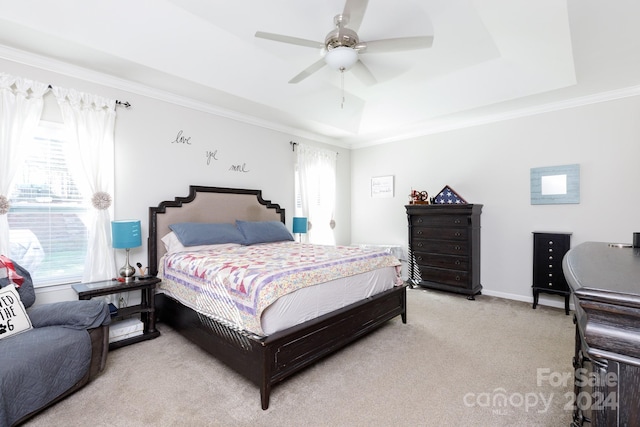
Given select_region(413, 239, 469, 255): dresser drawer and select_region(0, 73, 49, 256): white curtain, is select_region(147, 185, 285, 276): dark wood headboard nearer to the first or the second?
select_region(0, 73, 49, 256): white curtain

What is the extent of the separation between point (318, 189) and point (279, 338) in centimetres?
377

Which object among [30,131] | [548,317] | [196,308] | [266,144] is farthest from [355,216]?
[30,131]

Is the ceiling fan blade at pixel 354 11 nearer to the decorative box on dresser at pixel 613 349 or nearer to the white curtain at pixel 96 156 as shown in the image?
the decorative box on dresser at pixel 613 349

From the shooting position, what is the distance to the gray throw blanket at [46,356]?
5.51ft

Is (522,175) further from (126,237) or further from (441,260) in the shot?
(126,237)

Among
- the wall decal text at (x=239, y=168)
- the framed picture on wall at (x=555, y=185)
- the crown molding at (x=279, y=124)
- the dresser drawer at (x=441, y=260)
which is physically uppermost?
the crown molding at (x=279, y=124)

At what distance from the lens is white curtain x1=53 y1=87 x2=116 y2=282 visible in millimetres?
2980

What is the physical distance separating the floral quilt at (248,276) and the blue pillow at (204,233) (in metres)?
0.19

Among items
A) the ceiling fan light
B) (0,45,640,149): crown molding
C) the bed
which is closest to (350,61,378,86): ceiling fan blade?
the ceiling fan light

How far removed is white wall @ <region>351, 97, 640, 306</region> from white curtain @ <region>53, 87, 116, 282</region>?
435cm

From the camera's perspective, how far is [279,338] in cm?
200

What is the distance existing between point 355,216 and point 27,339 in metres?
5.12

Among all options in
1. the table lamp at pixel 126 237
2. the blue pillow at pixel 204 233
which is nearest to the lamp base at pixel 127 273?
the table lamp at pixel 126 237

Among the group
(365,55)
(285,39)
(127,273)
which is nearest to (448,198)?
(365,55)
